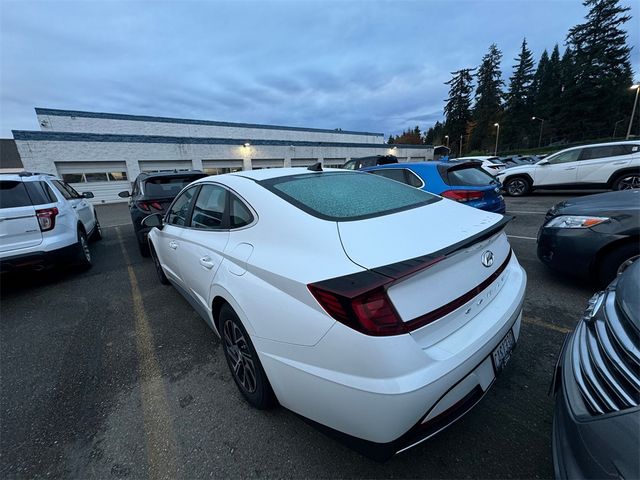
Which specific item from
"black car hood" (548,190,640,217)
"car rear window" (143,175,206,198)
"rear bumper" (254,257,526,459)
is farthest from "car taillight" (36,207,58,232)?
"black car hood" (548,190,640,217)

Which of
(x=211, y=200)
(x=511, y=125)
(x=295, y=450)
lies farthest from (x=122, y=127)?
(x=511, y=125)

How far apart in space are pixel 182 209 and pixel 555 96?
72.0 meters

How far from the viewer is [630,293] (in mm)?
1454

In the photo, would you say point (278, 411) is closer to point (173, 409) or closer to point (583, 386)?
point (173, 409)

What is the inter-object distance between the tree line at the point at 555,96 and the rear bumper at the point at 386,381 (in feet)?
209

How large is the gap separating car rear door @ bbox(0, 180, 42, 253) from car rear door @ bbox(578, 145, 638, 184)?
43.2 feet

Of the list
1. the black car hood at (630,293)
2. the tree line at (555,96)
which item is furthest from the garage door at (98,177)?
the tree line at (555,96)

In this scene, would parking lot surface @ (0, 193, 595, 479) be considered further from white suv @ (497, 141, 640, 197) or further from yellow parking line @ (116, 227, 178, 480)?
white suv @ (497, 141, 640, 197)

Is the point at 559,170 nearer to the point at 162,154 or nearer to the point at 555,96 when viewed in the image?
the point at 162,154

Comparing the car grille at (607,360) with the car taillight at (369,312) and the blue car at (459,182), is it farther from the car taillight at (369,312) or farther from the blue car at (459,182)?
the blue car at (459,182)

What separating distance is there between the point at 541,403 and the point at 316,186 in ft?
7.08

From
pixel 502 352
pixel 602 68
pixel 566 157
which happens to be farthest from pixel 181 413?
pixel 602 68

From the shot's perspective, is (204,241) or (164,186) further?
(164,186)

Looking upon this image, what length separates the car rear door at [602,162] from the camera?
26.2 ft
